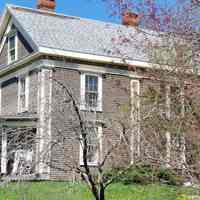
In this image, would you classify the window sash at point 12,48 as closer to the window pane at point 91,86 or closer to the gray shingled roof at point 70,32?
the gray shingled roof at point 70,32

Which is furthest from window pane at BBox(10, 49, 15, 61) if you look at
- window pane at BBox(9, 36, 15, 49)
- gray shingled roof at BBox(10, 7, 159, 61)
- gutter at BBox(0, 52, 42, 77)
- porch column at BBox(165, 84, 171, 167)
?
porch column at BBox(165, 84, 171, 167)

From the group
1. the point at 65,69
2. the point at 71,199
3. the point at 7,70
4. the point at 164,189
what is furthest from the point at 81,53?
the point at 164,189

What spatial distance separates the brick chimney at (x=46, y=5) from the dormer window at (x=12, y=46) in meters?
2.53

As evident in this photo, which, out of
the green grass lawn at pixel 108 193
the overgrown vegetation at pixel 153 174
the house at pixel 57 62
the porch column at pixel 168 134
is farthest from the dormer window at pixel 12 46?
the overgrown vegetation at pixel 153 174

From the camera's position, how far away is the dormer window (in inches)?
1054

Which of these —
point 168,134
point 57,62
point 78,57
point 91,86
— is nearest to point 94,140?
point 168,134

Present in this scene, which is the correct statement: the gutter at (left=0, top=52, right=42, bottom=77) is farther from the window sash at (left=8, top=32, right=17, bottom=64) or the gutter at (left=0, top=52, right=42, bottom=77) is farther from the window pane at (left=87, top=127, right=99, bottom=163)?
the window pane at (left=87, top=127, right=99, bottom=163)

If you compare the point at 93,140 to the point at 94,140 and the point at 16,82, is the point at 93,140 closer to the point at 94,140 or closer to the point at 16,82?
the point at 94,140

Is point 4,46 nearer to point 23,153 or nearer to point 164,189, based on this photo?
point 164,189

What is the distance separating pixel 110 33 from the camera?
27.8 meters

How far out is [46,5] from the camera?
28.9 meters

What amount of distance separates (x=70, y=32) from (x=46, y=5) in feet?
10.9

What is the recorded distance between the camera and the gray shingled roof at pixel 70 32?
2444cm

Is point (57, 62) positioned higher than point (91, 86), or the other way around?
point (57, 62)
